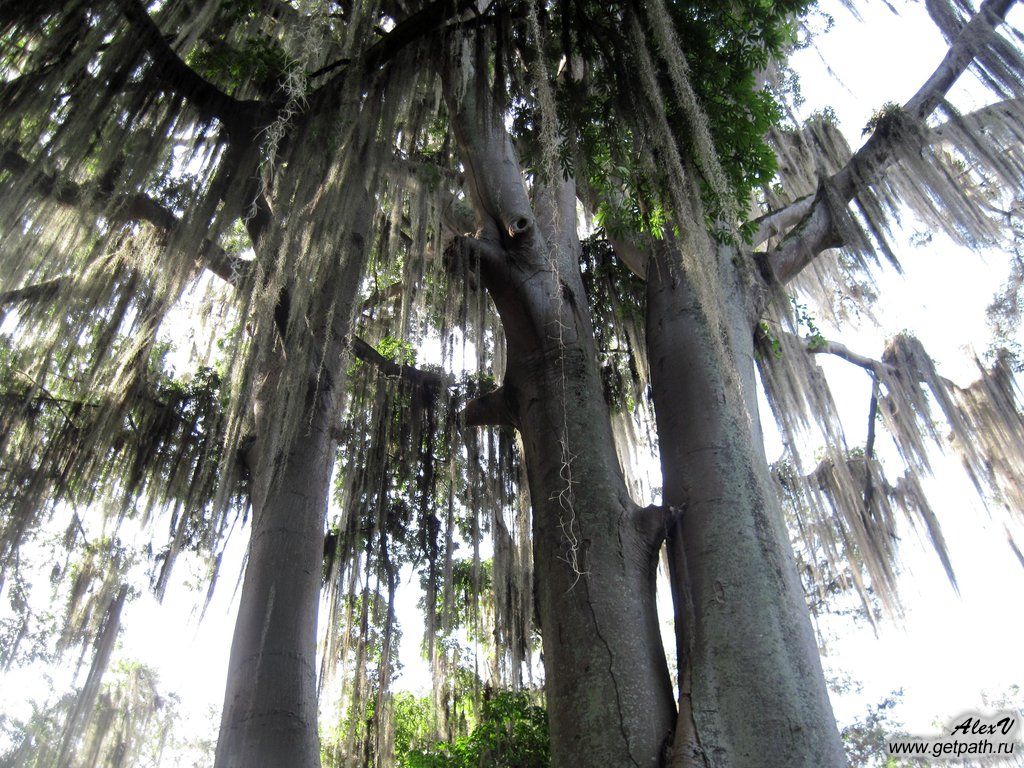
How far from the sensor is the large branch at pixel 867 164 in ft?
14.1

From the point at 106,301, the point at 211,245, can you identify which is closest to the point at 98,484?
the point at 106,301

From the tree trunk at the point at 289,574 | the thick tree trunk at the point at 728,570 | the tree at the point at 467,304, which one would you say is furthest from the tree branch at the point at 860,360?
the tree trunk at the point at 289,574

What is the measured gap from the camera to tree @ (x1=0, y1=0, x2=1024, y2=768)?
2.95m

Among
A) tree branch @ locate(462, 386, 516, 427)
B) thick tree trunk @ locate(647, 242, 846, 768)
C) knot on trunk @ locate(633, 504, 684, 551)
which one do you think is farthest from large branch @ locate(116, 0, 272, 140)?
knot on trunk @ locate(633, 504, 684, 551)

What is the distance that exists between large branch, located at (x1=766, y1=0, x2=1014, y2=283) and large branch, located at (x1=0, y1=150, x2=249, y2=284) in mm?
2886

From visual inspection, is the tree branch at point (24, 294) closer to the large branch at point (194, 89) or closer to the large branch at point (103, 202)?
the large branch at point (103, 202)

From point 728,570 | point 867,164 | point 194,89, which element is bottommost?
point 728,570

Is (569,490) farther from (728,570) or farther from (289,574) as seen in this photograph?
(289,574)

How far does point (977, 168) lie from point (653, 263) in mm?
3003

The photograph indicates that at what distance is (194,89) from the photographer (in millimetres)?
3607

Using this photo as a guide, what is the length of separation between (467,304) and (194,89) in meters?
1.65

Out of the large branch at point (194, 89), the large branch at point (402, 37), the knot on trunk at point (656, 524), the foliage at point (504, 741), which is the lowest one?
the foliage at point (504, 741)

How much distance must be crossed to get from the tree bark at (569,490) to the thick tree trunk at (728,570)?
16 cm

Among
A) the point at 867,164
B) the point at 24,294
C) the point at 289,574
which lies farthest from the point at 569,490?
the point at 24,294
